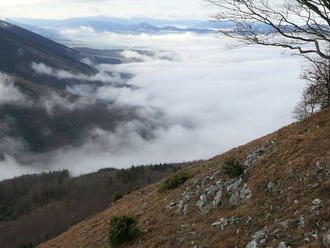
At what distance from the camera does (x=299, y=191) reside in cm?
1630

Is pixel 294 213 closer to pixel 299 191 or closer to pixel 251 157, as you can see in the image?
pixel 299 191

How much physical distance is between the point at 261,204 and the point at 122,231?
7.30 meters

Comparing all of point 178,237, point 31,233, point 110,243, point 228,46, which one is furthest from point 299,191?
point 31,233

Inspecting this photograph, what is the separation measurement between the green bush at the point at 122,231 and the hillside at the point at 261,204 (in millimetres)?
507

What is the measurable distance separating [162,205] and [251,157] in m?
6.04

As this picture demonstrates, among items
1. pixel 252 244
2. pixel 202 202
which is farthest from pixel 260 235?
pixel 202 202

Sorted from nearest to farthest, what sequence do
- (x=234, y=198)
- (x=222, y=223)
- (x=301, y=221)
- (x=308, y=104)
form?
(x=301, y=221), (x=222, y=223), (x=234, y=198), (x=308, y=104)

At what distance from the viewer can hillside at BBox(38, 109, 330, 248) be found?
14.2 meters

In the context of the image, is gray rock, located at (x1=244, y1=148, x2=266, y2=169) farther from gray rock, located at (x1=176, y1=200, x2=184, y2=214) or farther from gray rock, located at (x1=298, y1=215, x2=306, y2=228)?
gray rock, located at (x1=298, y1=215, x2=306, y2=228)

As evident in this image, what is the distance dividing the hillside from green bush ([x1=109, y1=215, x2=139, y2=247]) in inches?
20.0

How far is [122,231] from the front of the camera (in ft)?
67.3

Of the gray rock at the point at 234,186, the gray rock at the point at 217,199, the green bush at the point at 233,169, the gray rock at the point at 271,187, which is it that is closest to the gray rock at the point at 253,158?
the green bush at the point at 233,169

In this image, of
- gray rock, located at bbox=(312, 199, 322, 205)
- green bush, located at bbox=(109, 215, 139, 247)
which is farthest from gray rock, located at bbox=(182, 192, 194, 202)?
gray rock, located at bbox=(312, 199, 322, 205)

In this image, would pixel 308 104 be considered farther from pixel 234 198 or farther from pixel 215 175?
pixel 234 198
